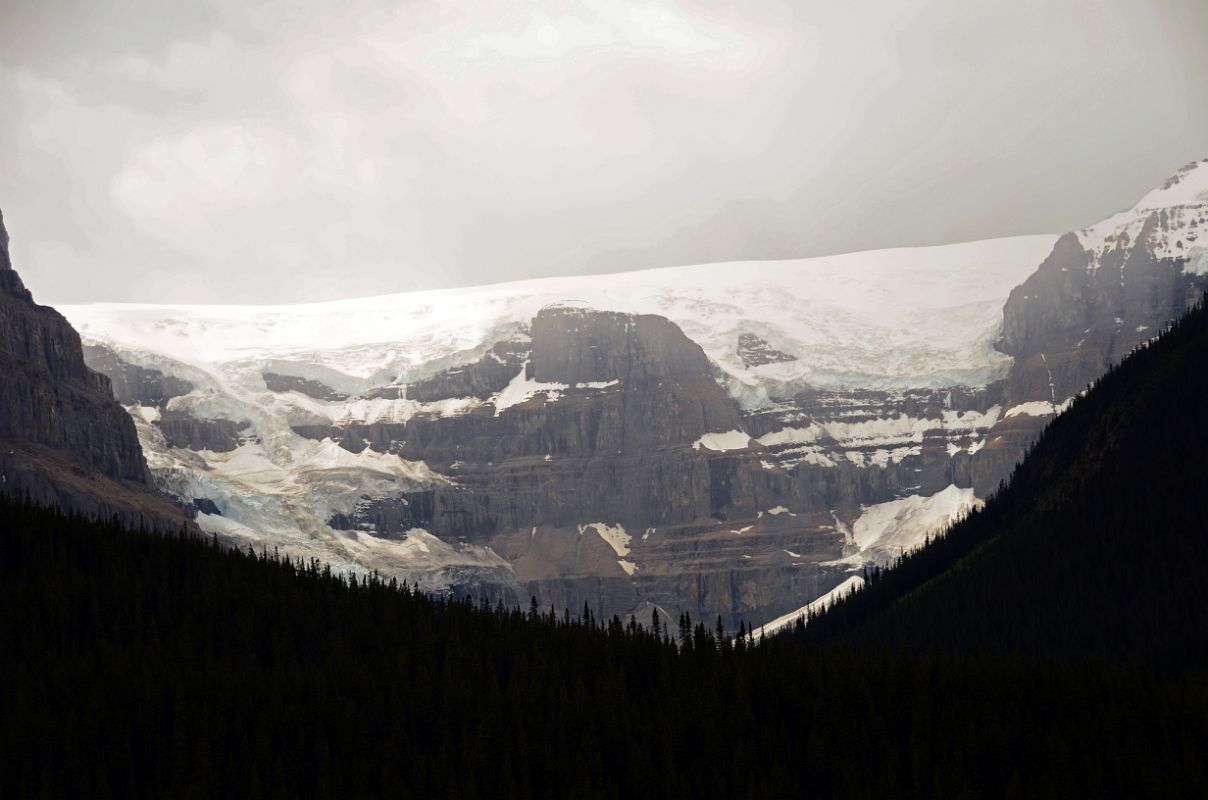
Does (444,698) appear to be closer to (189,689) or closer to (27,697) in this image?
(189,689)

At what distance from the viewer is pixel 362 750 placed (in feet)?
600

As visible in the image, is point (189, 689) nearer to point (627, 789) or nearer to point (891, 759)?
point (627, 789)

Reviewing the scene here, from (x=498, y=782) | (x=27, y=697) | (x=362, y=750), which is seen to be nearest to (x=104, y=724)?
(x=27, y=697)

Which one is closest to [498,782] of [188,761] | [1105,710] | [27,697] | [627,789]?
[627,789]

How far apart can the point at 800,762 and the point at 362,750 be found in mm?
35642

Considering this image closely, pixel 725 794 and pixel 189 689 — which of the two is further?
pixel 189 689

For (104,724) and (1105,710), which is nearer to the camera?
(104,724)

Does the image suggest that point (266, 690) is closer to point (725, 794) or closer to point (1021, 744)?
point (725, 794)

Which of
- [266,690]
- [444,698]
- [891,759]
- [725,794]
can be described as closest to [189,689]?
[266,690]

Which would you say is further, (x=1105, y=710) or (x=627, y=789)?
(x=1105, y=710)

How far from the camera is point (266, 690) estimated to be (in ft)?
632

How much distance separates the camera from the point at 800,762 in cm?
18775

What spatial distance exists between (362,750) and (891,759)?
4214 centimetres

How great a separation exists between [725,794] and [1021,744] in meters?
27.0
